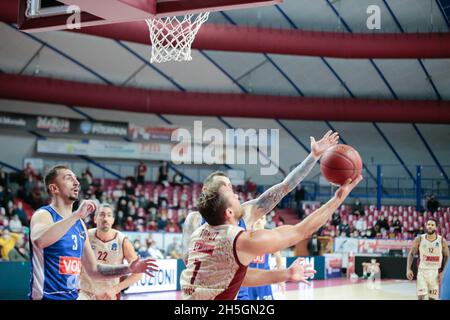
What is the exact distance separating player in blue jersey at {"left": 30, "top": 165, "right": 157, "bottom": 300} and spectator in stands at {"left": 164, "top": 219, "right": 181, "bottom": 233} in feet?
49.3

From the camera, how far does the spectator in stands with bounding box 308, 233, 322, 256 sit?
828 inches

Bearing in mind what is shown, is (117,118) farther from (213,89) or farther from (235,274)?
(235,274)

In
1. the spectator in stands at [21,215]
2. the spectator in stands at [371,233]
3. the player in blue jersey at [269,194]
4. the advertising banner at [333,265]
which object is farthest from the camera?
the spectator in stands at [371,233]

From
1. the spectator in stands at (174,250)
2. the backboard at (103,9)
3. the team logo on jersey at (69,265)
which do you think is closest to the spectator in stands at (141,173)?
the spectator in stands at (174,250)

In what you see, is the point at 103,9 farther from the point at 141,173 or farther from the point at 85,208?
the point at 141,173

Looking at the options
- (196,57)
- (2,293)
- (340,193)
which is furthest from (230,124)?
(340,193)

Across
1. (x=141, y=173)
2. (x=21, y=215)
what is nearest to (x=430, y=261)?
(x=21, y=215)

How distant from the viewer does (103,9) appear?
6270mm

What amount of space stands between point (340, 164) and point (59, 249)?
2.41 meters

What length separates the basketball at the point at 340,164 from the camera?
432cm

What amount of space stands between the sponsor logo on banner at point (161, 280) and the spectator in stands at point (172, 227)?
4737 mm

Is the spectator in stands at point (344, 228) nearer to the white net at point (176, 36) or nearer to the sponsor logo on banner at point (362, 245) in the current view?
the sponsor logo on banner at point (362, 245)

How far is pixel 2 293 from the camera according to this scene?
11.1 m

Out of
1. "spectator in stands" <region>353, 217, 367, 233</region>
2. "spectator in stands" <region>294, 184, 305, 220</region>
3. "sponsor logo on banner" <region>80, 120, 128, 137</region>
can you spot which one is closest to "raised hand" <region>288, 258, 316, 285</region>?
"spectator in stands" <region>353, 217, 367, 233</region>
